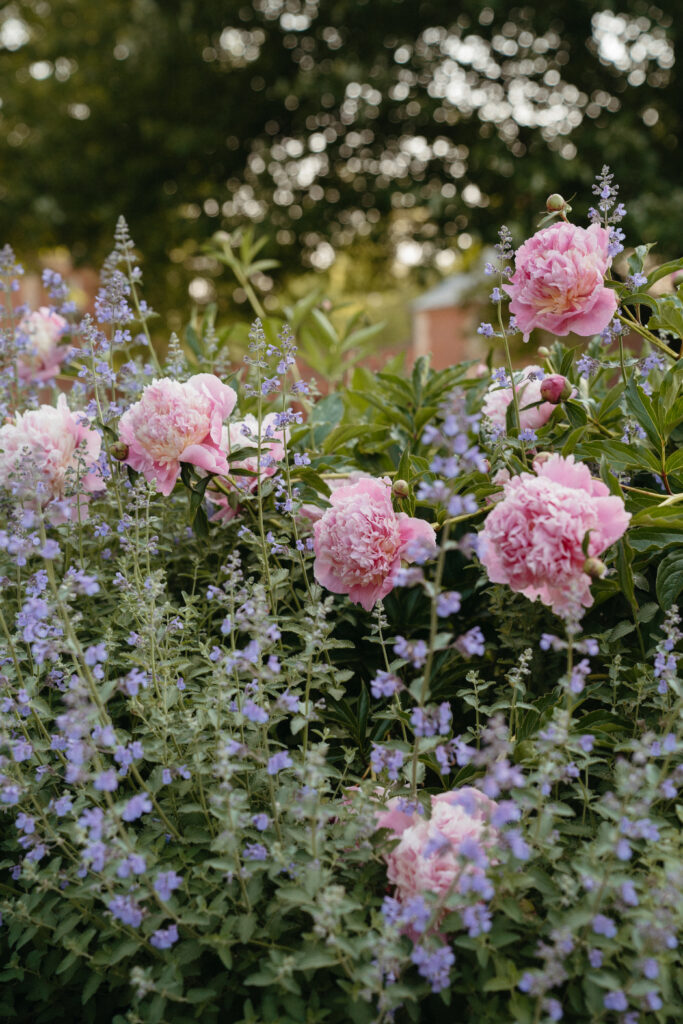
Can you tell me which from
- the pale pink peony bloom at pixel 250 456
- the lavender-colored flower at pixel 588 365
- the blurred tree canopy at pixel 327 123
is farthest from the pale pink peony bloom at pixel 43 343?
the blurred tree canopy at pixel 327 123

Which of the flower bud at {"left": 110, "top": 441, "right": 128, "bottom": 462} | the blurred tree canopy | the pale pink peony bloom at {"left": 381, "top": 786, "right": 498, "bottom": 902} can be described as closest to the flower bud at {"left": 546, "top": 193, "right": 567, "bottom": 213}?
the flower bud at {"left": 110, "top": 441, "right": 128, "bottom": 462}

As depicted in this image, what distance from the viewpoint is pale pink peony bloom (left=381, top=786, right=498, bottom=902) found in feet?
3.14

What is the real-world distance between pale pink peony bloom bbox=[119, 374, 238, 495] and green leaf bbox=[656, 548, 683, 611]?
2.35 feet

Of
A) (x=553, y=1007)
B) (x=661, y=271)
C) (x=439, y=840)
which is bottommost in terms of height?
(x=553, y=1007)

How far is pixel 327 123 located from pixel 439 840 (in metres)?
9.12

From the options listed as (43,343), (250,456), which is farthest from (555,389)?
(43,343)

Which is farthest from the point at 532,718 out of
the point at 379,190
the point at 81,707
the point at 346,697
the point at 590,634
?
the point at 379,190

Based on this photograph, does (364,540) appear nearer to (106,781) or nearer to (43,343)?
(106,781)

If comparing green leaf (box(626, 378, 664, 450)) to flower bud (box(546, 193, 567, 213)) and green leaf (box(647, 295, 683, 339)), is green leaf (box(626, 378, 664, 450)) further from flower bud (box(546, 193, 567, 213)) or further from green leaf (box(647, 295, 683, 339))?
flower bud (box(546, 193, 567, 213))

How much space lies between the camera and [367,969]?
0.88 metres

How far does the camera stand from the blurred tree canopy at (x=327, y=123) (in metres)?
→ 8.16

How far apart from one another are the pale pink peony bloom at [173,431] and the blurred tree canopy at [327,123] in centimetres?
674

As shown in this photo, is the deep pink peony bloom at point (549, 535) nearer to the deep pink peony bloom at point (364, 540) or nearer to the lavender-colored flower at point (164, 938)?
the deep pink peony bloom at point (364, 540)

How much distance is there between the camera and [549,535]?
110 cm
